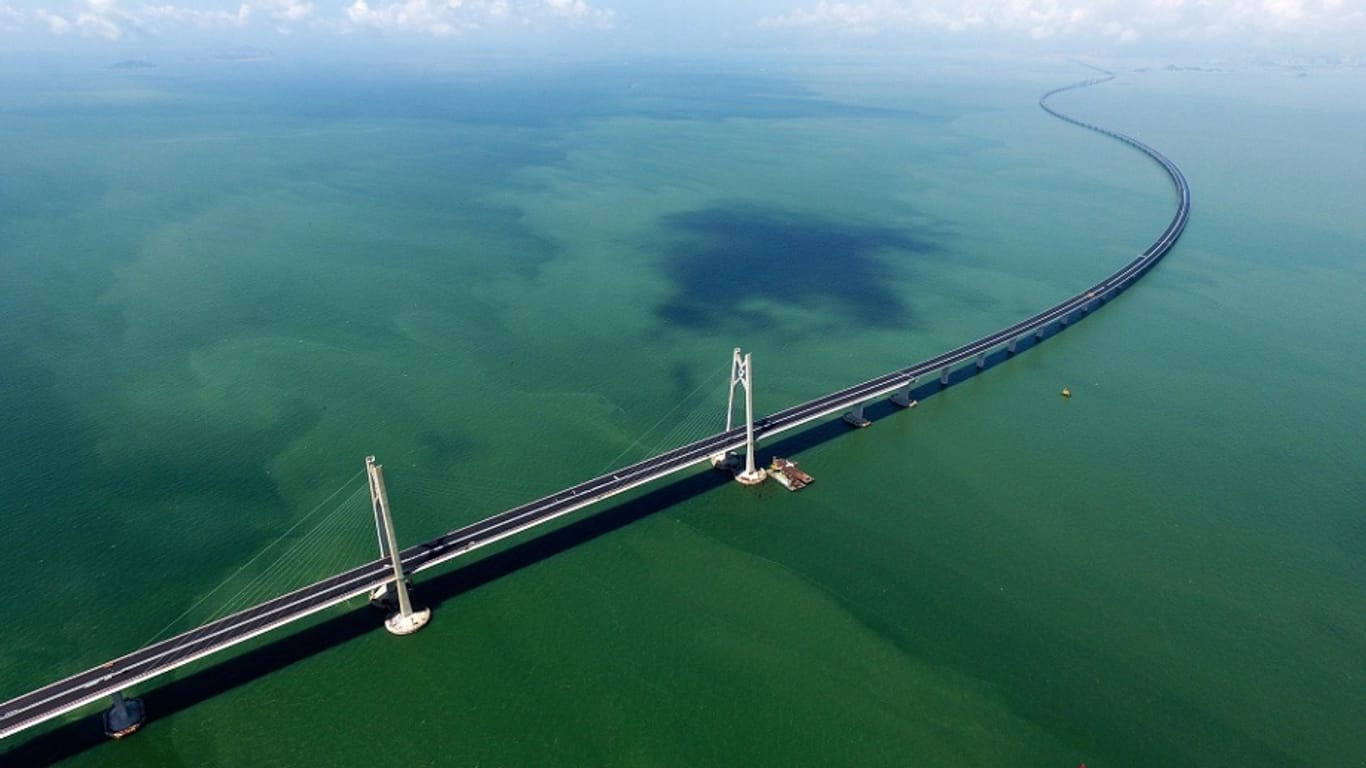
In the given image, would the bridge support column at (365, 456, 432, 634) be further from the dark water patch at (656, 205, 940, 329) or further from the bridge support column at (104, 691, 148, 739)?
the dark water patch at (656, 205, 940, 329)

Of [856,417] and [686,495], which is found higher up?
[856,417]

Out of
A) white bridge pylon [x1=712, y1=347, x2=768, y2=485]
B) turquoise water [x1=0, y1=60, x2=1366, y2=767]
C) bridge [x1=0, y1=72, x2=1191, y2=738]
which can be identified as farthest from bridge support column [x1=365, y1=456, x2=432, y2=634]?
white bridge pylon [x1=712, y1=347, x2=768, y2=485]

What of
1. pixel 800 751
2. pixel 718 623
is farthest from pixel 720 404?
pixel 800 751

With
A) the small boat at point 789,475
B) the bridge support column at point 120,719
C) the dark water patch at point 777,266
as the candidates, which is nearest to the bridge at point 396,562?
the bridge support column at point 120,719

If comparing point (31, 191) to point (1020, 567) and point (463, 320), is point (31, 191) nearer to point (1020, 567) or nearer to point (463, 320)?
point (463, 320)

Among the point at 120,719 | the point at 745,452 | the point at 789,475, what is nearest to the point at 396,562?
the point at 120,719

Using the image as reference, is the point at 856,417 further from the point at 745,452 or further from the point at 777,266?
the point at 777,266
